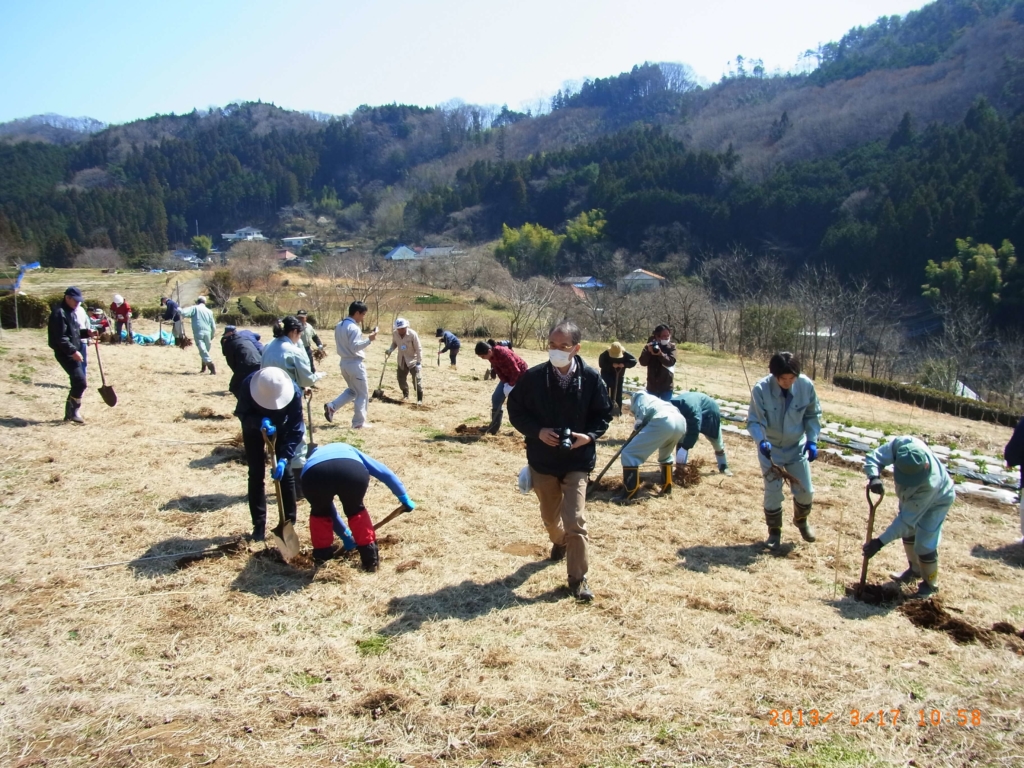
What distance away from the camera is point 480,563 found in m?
5.55

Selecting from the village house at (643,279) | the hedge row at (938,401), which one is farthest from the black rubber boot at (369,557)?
the village house at (643,279)

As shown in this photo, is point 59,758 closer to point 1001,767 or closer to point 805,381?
point 1001,767

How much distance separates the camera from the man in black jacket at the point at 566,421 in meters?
4.71

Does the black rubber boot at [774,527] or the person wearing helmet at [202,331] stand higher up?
the person wearing helmet at [202,331]

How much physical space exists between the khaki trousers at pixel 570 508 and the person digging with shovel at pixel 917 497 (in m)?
2.02

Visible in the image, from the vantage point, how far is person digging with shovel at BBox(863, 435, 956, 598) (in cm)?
505

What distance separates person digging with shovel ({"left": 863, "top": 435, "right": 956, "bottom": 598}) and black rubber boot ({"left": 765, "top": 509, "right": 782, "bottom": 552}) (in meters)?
0.86

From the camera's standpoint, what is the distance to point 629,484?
24.0 ft

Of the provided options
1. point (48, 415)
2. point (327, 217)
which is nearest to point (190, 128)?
point (327, 217)

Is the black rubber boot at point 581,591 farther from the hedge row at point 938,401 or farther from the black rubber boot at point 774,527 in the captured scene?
the hedge row at point 938,401

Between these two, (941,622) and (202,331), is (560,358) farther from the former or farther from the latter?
(202,331)

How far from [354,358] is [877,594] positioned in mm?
6272

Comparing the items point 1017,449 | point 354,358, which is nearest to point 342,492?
point 354,358

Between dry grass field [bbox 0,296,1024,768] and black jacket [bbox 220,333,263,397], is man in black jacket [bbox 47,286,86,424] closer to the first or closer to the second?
dry grass field [bbox 0,296,1024,768]
